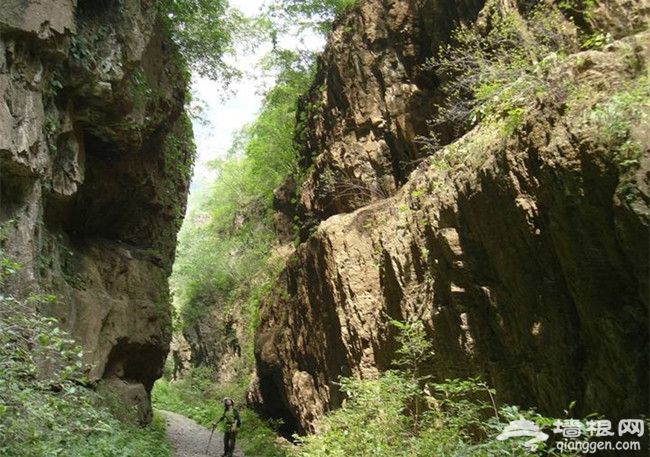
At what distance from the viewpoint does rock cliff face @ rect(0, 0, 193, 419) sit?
8.04m

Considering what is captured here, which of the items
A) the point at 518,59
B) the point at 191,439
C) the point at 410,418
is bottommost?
the point at 191,439

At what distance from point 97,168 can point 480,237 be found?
1028 centimetres

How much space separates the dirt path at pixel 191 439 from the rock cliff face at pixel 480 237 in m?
3.18

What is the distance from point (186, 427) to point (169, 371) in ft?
45.7

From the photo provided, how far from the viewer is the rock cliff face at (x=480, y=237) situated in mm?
4879

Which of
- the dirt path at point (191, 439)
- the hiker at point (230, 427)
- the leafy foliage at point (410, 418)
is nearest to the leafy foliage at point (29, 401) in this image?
the leafy foliage at point (410, 418)

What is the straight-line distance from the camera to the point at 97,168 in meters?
13.5

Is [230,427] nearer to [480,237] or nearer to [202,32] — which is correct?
[480,237]

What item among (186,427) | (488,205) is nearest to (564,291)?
(488,205)

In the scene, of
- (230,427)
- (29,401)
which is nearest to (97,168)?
(230,427)

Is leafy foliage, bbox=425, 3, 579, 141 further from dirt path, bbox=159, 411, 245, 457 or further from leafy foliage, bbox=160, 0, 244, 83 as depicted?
dirt path, bbox=159, 411, 245, 457

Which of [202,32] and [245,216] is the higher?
[202,32]

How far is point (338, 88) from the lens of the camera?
14.6 metres

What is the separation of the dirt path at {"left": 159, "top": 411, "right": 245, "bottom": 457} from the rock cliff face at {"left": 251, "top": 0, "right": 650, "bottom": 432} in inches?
125
